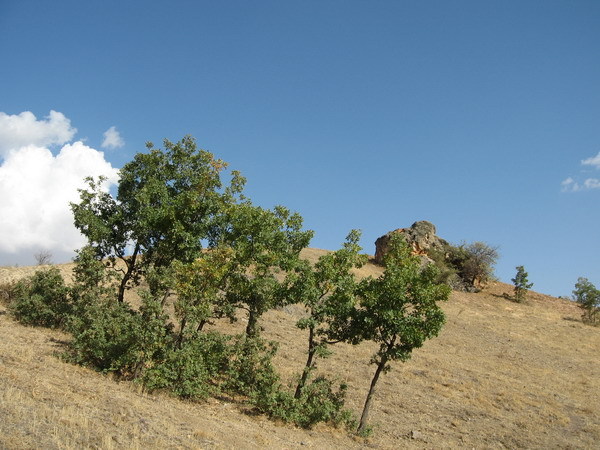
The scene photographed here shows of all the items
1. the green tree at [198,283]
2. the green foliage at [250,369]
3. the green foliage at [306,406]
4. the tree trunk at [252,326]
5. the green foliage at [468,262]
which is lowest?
the green foliage at [306,406]

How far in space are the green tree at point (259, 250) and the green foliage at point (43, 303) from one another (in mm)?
9533

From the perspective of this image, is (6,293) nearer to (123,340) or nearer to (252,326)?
(123,340)

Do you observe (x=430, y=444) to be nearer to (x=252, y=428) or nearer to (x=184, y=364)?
(x=252, y=428)

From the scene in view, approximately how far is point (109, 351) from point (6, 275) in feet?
72.7

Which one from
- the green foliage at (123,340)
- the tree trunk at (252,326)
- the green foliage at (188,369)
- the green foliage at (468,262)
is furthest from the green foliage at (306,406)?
the green foliage at (468,262)

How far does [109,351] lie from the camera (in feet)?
55.4

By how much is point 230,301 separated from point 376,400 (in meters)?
9.21

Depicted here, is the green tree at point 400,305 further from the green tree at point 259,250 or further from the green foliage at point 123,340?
the green foliage at point 123,340

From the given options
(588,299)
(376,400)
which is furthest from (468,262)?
(376,400)

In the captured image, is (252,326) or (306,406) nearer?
(306,406)

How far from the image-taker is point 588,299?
54.8 meters

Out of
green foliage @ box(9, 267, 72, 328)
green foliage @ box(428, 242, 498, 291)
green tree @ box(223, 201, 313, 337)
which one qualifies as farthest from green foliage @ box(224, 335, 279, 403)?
green foliage @ box(428, 242, 498, 291)

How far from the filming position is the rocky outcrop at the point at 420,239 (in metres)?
63.2

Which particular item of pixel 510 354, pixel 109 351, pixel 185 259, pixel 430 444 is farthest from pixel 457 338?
pixel 109 351
